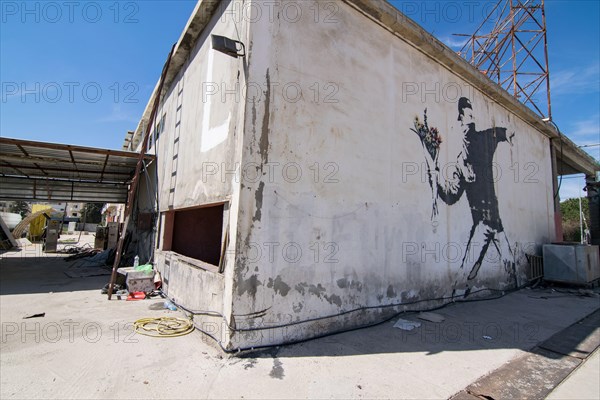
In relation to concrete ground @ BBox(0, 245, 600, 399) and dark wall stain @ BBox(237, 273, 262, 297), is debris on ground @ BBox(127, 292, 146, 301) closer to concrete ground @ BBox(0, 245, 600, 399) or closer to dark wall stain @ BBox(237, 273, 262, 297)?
concrete ground @ BBox(0, 245, 600, 399)

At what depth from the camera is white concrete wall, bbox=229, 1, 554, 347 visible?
3.59 meters

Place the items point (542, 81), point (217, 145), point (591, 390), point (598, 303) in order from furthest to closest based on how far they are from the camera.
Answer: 1. point (542, 81)
2. point (598, 303)
3. point (217, 145)
4. point (591, 390)

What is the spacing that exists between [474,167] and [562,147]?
22.9 ft

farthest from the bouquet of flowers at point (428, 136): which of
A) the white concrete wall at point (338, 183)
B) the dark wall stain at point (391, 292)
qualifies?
the dark wall stain at point (391, 292)

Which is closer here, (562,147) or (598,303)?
(598,303)

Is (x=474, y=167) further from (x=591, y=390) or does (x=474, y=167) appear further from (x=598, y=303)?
(x=591, y=390)

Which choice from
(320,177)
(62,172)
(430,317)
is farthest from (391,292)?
(62,172)

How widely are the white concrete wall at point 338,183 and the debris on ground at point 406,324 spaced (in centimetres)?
24

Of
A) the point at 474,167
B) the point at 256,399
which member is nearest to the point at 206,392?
the point at 256,399

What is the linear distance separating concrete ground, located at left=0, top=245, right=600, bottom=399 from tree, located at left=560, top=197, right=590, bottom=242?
76.5ft

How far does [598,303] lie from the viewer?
6594 millimetres

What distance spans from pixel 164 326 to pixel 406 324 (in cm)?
344

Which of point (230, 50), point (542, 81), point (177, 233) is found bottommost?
point (177, 233)

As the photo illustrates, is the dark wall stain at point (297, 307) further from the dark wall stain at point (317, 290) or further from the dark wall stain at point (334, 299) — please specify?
the dark wall stain at point (334, 299)
